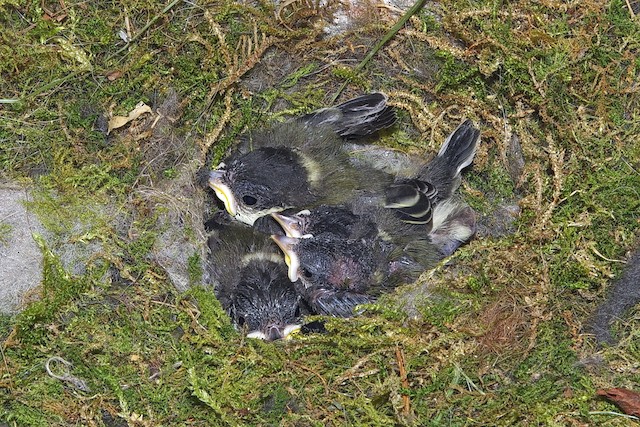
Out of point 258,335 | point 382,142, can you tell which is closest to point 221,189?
point 258,335

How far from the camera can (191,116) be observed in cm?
314

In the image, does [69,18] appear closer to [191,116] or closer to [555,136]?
[191,116]

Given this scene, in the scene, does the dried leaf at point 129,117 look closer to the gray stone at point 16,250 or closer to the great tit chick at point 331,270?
the gray stone at point 16,250

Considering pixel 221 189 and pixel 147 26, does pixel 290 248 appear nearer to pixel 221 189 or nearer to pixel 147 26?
pixel 221 189

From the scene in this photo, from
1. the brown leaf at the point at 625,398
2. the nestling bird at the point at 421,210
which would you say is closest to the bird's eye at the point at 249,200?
the nestling bird at the point at 421,210

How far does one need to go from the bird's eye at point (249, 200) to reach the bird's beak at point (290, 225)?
149 millimetres

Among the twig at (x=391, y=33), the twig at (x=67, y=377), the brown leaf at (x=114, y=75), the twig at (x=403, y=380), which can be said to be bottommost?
the twig at (x=67, y=377)

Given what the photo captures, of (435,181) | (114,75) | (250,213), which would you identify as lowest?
(250,213)

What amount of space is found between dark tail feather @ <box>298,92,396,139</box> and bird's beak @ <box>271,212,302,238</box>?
1.54 feet

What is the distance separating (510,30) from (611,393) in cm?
145

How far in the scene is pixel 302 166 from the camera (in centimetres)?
297

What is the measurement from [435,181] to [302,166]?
0.57m

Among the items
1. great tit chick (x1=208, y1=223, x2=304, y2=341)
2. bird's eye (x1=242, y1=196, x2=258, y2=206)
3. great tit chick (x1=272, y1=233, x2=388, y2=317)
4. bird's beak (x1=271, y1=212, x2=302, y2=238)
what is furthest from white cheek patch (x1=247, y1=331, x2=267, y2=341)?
bird's eye (x1=242, y1=196, x2=258, y2=206)

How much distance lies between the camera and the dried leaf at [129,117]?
2.96 m
